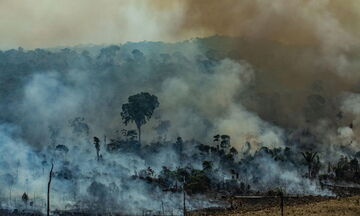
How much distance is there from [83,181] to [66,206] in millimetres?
16915

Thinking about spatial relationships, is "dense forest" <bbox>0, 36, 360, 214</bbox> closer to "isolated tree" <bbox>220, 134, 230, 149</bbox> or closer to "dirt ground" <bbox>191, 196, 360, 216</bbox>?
"isolated tree" <bbox>220, 134, 230, 149</bbox>

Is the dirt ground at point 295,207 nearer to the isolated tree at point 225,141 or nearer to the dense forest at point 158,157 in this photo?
the dense forest at point 158,157

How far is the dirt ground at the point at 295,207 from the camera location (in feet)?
273

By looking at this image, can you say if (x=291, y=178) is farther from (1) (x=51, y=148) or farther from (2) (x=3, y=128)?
(2) (x=3, y=128)

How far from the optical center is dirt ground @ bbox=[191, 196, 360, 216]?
83062 millimetres

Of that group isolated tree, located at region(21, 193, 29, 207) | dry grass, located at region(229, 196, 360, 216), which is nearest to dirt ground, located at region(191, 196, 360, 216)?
dry grass, located at region(229, 196, 360, 216)

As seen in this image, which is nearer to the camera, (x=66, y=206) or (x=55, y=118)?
(x=66, y=206)

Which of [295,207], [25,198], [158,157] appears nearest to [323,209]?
[295,207]

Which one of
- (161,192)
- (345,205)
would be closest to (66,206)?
(161,192)

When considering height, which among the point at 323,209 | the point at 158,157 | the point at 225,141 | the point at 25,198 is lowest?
the point at 323,209

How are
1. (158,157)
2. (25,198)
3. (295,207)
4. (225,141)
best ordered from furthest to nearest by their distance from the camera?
(225,141), (158,157), (25,198), (295,207)

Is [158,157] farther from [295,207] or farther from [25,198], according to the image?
[295,207]

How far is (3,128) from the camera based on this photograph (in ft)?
508

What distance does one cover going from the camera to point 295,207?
9162 cm
